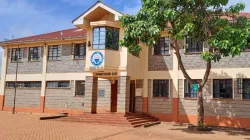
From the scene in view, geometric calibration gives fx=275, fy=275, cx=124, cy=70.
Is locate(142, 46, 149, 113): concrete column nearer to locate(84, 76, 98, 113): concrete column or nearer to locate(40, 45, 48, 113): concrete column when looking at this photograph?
locate(84, 76, 98, 113): concrete column

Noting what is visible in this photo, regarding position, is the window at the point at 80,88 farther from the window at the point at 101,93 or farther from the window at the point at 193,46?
the window at the point at 193,46

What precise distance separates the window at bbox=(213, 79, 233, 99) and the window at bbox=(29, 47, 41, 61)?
14.5 metres

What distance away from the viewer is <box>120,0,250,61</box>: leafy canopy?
1352 centimetres

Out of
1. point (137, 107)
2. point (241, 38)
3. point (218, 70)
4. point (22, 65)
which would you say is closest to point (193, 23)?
point (241, 38)

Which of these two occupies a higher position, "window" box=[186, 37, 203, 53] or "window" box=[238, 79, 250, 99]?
"window" box=[186, 37, 203, 53]

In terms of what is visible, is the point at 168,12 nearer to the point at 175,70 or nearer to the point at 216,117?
the point at 175,70

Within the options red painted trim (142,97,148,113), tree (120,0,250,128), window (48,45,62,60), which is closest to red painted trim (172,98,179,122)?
red painted trim (142,97,148,113)

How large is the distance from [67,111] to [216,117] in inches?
438

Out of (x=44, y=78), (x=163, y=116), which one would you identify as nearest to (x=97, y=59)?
(x=163, y=116)

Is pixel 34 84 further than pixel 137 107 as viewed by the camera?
Yes

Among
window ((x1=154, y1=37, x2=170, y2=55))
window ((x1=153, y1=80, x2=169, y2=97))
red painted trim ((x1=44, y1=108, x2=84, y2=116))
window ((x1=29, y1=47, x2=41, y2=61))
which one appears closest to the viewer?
window ((x1=153, y1=80, x2=169, y2=97))

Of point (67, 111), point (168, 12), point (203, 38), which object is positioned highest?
point (168, 12)

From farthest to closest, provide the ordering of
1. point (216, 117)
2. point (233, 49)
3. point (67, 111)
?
point (67, 111), point (216, 117), point (233, 49)

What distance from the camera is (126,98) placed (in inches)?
680
